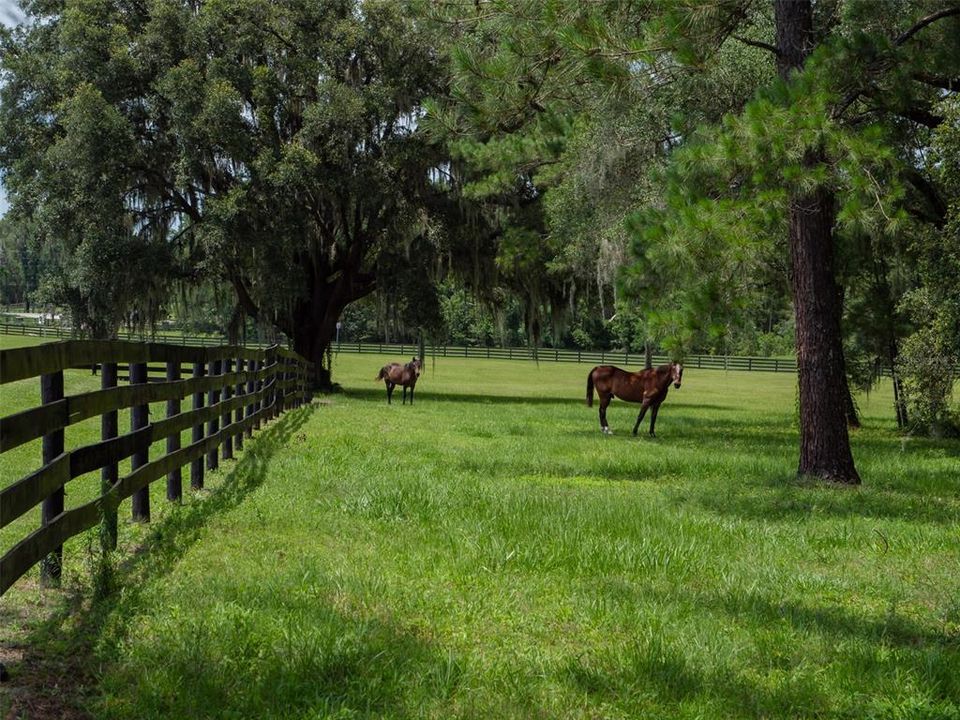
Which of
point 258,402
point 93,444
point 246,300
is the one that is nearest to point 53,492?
point 93,444

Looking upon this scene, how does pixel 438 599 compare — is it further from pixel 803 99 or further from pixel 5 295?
pixel 5 295

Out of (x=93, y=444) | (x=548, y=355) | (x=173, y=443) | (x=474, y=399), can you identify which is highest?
(x=93, y=444)

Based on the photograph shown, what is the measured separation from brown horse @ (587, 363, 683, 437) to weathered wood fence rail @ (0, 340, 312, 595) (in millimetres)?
10299

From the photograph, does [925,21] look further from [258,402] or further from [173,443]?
[258,402]

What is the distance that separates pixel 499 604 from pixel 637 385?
1446cm

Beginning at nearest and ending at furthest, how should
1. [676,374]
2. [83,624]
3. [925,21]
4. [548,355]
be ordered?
[83,624] < [925,21] < [676,374] < [548,355]

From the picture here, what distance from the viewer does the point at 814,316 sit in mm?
10852

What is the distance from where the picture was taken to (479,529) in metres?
7.12

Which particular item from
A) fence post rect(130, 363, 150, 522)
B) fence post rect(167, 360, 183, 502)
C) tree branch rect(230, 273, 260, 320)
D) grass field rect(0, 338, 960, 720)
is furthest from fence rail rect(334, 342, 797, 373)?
fence post rect(130, 363, 150, 522)

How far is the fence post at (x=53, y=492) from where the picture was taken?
5098mm

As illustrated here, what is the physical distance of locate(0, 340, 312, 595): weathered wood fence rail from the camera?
14.5 feet

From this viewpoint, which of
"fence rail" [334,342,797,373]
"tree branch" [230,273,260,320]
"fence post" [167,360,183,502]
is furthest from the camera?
"fence rail" [334,342,797,373]

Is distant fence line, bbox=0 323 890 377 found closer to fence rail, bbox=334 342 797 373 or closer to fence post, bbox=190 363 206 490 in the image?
fence rail, bbox=334 342 797 373

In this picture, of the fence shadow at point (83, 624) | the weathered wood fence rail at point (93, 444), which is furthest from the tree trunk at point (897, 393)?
the fence shadow at point (83, 624)
